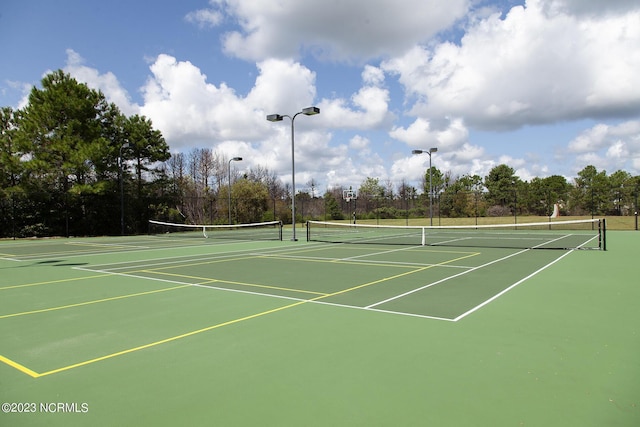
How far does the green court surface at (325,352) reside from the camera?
10.4 feet

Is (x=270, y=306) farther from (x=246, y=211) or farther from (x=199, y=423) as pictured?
(x=246, y=211)

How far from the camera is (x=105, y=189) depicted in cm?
3155

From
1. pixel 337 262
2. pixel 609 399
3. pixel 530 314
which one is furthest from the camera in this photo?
pixel 337 262

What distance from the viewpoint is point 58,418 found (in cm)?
315

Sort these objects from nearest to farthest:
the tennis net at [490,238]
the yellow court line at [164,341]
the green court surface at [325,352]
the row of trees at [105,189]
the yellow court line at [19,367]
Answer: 1. the green court surface at [325,352]
2. the yellow court line at [19,367]
3. the yellow court line at [164,341]
4. the tennis net at [490,238]
5. the row of trees at [105,189]

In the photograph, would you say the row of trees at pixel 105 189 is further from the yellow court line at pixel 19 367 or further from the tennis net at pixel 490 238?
the yellow court line at pixel 19 367

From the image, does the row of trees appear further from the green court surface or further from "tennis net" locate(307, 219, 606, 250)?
the green court surface

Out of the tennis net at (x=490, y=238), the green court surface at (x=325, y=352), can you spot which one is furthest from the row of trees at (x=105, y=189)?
the green court surface at (x=325, y=352)

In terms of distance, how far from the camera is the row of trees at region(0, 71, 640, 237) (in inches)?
1174

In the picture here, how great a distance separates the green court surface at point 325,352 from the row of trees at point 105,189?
24759 millimetres

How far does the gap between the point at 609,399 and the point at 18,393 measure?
488cm

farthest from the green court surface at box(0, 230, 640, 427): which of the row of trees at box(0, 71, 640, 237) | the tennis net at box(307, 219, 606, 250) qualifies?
the row of trees at box(0, 71, 640, 237)

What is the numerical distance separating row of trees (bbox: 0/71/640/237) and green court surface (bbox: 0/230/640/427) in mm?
24759

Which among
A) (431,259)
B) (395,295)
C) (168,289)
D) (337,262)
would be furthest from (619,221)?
(168,289)
